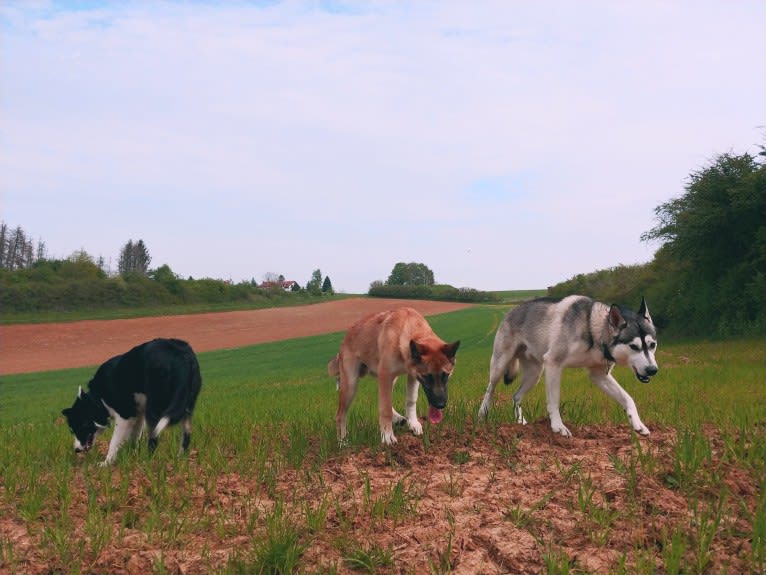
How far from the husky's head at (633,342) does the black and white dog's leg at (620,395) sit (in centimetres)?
34

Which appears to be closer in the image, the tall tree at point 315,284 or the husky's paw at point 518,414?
the husky's paw at point 518,414

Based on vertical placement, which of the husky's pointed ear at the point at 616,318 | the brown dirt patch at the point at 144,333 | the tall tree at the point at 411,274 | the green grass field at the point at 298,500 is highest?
the tall tree at the point at 411,274

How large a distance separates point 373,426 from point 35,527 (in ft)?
14.6

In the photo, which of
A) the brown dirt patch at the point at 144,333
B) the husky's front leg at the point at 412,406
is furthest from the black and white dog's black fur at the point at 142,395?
the brown dirt patch at the point at 144,333

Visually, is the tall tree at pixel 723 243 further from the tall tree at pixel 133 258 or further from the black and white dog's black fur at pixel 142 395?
the tall tree at pixel 133 258

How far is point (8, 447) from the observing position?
9539mm

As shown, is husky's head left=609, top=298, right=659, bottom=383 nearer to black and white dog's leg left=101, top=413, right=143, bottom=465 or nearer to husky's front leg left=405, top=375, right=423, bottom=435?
husky's front leg left=405, top=375, right=423, bottom=435

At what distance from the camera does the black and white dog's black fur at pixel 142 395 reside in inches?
317

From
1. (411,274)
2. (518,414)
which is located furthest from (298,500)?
(411,274)

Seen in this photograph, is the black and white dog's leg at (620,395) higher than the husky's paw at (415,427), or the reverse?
the black and white dog's leg at (620,395)

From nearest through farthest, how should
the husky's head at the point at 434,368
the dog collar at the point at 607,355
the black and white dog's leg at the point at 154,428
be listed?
the husky's head at the point at 434,368 < the black and white dog's leg at the point at 154,428 < the dog collar at the point at 607,355

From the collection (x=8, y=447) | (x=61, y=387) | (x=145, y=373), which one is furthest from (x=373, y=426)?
(x=61, y=387)

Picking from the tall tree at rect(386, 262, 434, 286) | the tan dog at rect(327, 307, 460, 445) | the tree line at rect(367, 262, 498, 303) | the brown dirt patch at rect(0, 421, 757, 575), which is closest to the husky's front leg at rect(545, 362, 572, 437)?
the brown dirt patch at rect(0, 421, 757, 575)

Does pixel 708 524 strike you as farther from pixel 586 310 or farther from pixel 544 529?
pixel 586 310
